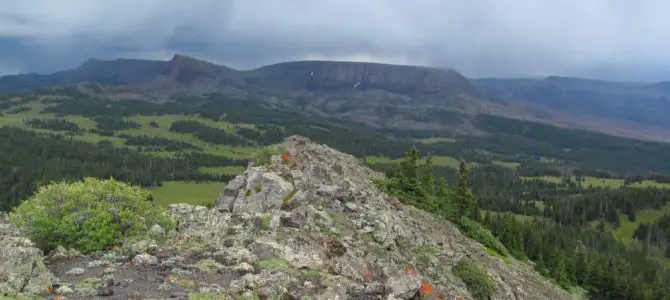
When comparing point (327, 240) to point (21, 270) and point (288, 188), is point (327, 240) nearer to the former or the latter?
point (288, 188)

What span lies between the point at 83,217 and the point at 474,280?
35.3 metres

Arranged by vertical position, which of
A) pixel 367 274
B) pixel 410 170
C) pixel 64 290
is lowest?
pixel 410 170

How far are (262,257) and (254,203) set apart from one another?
1727cm

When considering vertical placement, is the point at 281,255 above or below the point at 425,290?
above

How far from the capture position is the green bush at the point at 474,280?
4972cm

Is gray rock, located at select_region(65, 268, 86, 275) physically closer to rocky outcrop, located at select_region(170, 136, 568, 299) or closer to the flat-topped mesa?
rocky outcrop, located at select_region(170, 136, 568, 299)

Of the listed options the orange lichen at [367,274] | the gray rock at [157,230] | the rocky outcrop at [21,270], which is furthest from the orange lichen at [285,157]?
the rocky outcrop at [21,270]

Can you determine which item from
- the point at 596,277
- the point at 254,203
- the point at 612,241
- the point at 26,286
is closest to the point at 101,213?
the point at 26,286

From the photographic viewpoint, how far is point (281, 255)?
1209 inches

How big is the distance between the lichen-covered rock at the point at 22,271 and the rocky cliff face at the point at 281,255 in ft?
0.23

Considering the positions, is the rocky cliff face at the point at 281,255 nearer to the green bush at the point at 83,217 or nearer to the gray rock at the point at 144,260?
the gray rock at the point at 144,260

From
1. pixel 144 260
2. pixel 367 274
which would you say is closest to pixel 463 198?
pixel 367 274

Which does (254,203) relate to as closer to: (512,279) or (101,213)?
(101,213)

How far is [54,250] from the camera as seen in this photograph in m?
30.1
